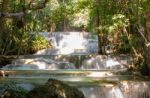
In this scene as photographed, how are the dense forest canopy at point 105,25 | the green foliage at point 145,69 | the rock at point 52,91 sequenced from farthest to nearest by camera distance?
the green foliage at point 145,69 → the dense forest canopy at point 105,25 → the rock at point 52,91

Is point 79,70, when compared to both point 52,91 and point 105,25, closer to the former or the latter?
point 105,25

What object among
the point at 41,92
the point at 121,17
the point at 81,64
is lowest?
the point at 81,64

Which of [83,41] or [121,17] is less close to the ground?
[121,17]

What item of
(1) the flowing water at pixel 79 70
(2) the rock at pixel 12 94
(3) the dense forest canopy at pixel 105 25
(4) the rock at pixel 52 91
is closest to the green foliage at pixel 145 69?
(3) the dense forest canopy at pixel 105 25

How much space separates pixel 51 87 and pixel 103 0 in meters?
8.64

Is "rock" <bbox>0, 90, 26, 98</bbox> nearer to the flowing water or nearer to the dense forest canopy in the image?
the flowing water

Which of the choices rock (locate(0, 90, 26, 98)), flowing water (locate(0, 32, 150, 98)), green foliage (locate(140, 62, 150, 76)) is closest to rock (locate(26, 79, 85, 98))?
rock (locate(0, 90, 26, 98))

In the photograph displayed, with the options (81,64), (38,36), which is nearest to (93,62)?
(81,64)

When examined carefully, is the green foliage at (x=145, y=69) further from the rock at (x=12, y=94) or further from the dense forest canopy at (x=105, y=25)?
the rock at (x=12, y=94)

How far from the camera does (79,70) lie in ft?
57.0

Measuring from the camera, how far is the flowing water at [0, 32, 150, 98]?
39.0 feet

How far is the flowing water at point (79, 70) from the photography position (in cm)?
1188

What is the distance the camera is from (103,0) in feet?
57.6

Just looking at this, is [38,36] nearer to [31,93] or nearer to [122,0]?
[122,0]
